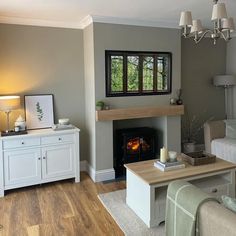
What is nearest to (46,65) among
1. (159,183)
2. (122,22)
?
(122,22)

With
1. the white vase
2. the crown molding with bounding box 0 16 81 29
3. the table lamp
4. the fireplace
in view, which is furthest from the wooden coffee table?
the crown molding with bounding box 0 16 81 29

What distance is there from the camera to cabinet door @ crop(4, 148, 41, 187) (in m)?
3.49

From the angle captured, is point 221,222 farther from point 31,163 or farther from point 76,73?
point 76,73

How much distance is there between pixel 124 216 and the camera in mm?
2914

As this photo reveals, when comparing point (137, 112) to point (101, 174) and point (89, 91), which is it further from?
point (101, 174)

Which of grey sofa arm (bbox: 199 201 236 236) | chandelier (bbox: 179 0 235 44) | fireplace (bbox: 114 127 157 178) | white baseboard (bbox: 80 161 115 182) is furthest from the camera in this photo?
fireplace (bbox: 114 127 157 178)

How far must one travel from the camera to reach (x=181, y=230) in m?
1.84

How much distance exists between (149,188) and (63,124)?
71.4 inches

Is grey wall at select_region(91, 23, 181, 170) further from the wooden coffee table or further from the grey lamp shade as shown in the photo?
the grey lamp shade

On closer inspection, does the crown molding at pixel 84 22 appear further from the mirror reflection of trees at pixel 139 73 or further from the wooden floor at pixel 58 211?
the wooden floor at pixel 58 211

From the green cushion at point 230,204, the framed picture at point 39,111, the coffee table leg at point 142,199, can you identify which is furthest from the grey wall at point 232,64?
the green cushion at point 230,204

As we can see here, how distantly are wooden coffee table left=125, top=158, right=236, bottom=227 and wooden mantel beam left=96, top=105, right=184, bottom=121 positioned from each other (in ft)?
3.25

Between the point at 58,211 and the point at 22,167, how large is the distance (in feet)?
2.93

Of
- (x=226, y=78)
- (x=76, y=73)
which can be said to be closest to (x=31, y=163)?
(x=76, y=73)
